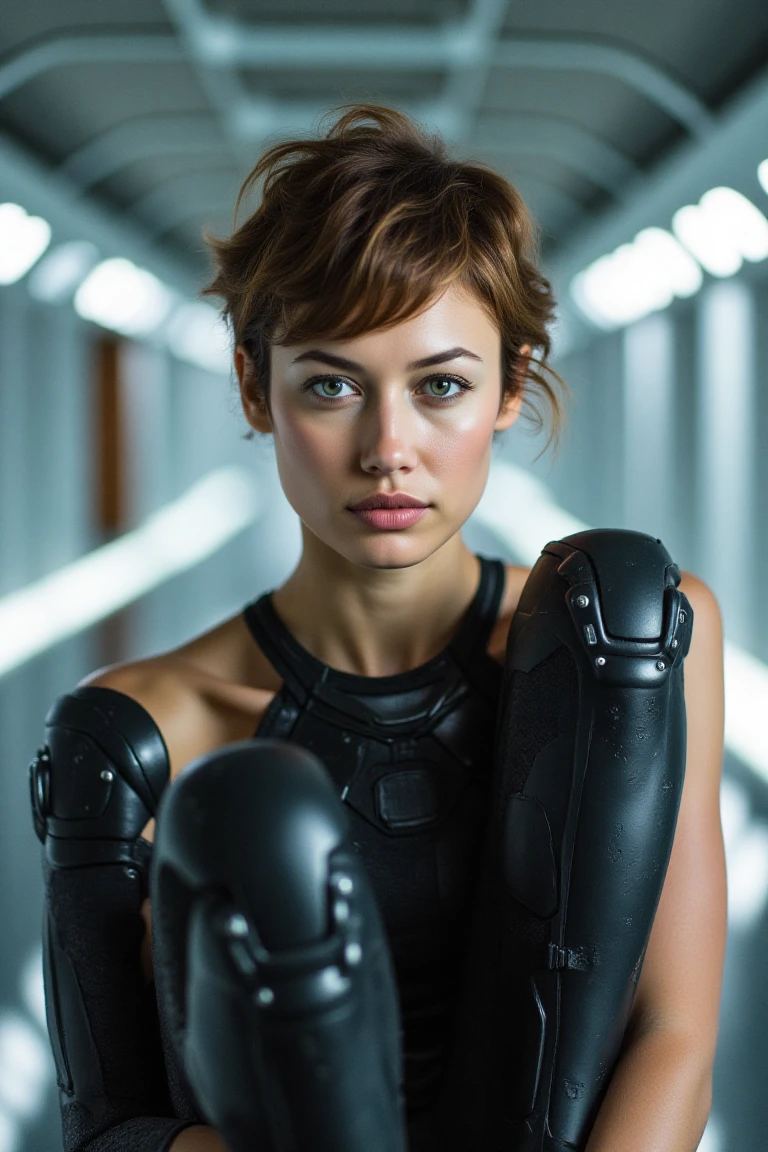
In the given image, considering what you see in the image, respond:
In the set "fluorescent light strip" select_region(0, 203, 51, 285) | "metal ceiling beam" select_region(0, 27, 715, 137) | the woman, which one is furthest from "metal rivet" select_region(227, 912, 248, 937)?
"fluorescent light strip" select_region(0, 203, 51, 285)

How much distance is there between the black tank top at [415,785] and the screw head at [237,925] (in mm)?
680

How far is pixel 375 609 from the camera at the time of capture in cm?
192

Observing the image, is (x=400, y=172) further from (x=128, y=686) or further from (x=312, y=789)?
(x=312, y=789)

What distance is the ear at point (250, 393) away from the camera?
74.9 inches

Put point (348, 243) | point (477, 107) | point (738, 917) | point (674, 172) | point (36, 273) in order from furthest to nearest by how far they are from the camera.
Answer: point (36, 273), point (477, 107), point (674, 172), point (738, 917), point (348, 243)

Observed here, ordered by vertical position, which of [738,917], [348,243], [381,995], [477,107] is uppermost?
[477,107]

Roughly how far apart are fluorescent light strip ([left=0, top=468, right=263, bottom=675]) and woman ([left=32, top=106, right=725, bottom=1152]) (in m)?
5.00

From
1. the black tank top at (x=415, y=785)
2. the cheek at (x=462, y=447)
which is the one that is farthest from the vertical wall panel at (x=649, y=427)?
the cheek at (x=462, y=447)

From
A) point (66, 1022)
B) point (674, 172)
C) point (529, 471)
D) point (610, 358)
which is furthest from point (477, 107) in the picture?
point (529, 471)

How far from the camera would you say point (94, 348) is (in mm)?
13422

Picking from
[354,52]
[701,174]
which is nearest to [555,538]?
[701,174]

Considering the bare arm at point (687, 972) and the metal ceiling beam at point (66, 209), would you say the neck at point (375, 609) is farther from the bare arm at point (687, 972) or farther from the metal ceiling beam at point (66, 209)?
the metal ceiling beam at point (66, 209)

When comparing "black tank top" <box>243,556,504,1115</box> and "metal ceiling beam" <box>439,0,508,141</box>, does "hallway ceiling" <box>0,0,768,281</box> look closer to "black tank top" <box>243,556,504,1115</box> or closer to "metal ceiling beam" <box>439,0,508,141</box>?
"metal ceiling beam" <box>439,0,508,141</box>

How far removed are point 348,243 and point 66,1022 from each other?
44.0 inches
